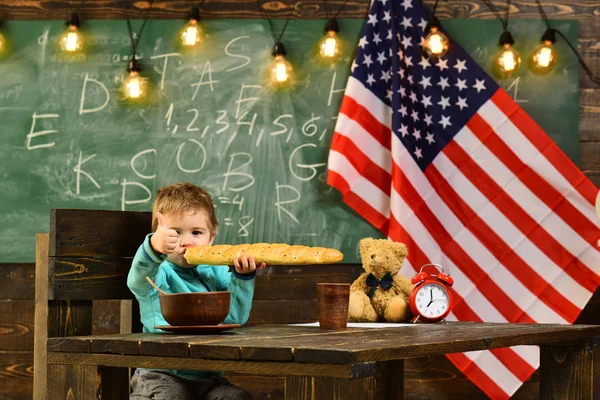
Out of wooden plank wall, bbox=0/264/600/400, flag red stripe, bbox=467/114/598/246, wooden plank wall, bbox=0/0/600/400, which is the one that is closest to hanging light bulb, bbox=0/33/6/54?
wooden plank wall, bbox=0/0/600/400

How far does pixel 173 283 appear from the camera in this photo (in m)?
2.55

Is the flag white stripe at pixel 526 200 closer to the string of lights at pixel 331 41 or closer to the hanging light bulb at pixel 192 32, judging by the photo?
the string of lights at pixel 331 41

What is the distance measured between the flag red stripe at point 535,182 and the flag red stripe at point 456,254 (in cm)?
39

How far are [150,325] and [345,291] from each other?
59 cm

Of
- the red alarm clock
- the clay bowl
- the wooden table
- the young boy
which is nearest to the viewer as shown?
the wooden table

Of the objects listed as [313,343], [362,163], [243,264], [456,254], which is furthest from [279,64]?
[313,343]

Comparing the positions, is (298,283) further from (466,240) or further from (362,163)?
(466,240)

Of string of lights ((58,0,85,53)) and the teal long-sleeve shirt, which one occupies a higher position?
string of lights ((58,0,85,53))

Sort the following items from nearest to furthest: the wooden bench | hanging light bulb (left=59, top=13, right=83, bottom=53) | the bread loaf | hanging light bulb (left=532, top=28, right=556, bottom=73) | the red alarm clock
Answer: the bread loaf
the wooden bench
the red alarm clock
hanging light bulb (left=532, top=28, right=556, bottom=73)
hanging light bulb (left=59, top=13, right=83, bottom=53)

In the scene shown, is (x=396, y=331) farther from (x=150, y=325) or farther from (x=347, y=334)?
(x=150, y=325)

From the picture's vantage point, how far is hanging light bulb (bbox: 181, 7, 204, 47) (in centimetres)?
391

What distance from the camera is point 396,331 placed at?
2246 millimetres

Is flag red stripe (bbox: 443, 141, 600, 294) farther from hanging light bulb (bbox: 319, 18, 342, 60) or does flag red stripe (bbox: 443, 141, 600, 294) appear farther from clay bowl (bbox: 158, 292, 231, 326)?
clay bowl (bbox: 158, 292, 231, 326)

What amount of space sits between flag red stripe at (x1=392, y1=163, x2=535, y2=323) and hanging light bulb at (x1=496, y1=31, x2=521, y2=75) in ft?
2.19
